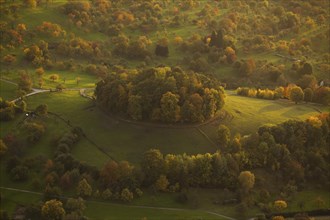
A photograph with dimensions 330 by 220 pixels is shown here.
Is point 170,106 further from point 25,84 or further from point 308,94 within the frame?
point 25,84

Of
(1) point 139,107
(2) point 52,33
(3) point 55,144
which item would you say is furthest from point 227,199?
(2) point 52,33

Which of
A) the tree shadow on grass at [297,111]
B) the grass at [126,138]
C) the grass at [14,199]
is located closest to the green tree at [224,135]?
the grass at [126,138]

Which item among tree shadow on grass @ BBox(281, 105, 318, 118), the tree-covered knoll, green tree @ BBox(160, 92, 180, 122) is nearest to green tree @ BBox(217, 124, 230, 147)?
the tree-covered knoll

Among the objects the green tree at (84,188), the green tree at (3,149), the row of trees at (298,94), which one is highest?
the row of trees at (298,94)

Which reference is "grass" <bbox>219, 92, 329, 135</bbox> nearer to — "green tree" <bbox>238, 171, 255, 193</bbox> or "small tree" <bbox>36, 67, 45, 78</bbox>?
"green tree" <bbox>238, 171, 255, 193</bbox>

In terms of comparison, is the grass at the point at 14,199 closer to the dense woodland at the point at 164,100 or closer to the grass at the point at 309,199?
the dense woodland at the point at 164,100

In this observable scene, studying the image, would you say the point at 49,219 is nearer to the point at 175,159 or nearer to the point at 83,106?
the point at 175,159
